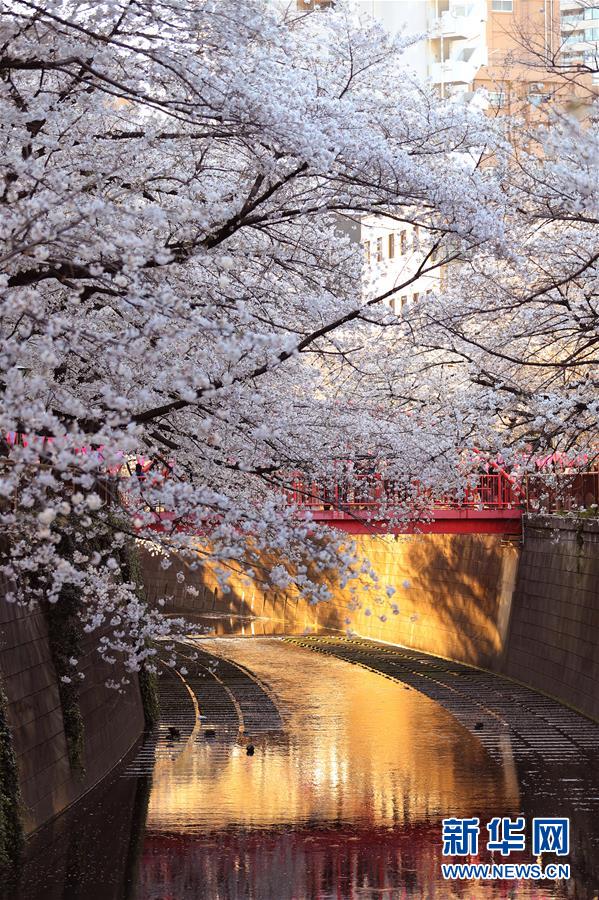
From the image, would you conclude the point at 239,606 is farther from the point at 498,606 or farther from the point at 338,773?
the point at 338,773

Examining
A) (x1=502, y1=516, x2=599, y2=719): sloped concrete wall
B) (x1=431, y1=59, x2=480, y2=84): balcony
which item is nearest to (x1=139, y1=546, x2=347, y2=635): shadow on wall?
(x1=502, y1=516, x2=599, y2=719): sloped concrete wall

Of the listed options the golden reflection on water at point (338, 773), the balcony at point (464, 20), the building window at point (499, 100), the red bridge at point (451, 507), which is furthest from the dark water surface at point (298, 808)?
the balcony at point (464, 20)

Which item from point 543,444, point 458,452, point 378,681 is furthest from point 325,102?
point 378,681

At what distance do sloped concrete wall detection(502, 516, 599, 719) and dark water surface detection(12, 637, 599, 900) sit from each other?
285cm

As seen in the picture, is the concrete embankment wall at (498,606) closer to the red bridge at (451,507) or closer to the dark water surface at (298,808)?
the red bridge at (451,507)

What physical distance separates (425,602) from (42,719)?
24.4 meters

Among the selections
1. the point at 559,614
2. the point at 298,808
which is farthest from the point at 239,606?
the point at 298,808

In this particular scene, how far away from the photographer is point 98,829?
1900 cm

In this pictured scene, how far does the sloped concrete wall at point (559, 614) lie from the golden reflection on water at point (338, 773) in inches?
109

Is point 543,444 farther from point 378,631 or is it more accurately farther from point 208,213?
point 378,631

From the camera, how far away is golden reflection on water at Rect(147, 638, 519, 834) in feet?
66.5

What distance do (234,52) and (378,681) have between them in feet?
83.2

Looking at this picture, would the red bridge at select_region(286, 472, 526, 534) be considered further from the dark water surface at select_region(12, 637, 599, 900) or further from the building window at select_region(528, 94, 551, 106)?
the building window at select_region(528, 94, 551, 106)

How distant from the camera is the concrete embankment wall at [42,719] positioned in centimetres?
1784
